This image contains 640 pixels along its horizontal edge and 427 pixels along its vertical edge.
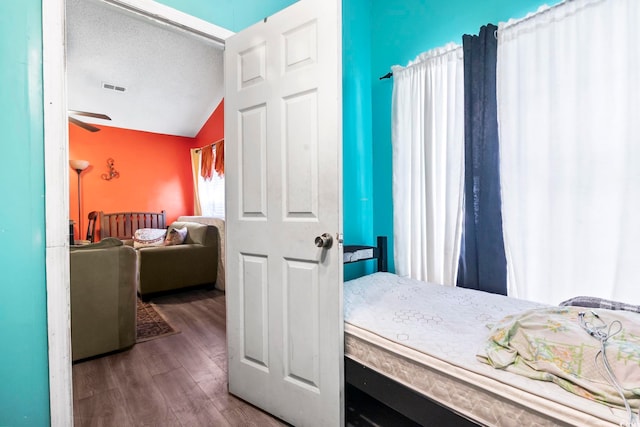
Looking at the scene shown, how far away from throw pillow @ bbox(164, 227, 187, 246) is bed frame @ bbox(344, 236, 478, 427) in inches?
136

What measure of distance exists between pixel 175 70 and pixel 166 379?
387 cm

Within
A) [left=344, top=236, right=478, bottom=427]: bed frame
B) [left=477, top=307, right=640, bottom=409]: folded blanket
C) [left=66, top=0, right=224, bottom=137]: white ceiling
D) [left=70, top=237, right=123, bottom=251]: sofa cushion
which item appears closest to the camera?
[left=477, top=307, right=640, bottom=409]: folded blanket

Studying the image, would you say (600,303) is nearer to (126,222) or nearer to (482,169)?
Answer: (482,169)

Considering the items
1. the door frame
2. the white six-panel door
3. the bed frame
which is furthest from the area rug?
the bed frame

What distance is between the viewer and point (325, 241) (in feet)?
4.38

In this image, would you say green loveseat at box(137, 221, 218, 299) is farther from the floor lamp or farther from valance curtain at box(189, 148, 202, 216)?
the floor lamp

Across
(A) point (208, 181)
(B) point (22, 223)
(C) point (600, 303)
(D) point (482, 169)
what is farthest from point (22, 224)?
(A) point (208, 181)

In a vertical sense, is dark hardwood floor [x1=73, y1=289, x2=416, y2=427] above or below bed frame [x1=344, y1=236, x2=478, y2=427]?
below

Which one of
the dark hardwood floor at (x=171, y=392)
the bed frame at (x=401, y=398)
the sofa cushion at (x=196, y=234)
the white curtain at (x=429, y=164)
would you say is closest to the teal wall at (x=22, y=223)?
the dark hardwood floor at (x=171, y=392)

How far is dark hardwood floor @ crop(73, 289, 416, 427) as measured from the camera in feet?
5.06

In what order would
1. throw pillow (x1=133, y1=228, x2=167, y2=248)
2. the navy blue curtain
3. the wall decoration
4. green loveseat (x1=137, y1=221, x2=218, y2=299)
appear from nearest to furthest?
the navy blue curtain → green loveseat (x1=137, y1=221, x2=218, y2=299) → throw pillow (x1=133, y1=228, x2=167, y2=248) → the wall decoration

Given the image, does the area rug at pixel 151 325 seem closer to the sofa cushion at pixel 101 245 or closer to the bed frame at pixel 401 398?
Result: the sofa cushion at pixel 101 245

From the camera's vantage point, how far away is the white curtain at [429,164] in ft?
6.59

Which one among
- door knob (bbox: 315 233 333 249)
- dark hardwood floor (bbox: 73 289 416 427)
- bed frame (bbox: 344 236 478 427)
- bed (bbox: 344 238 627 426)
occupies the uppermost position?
door knob (bbox: 315 233 333 249)
